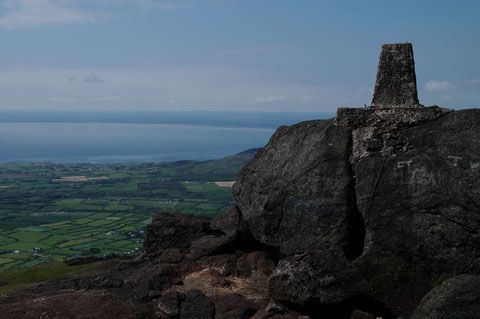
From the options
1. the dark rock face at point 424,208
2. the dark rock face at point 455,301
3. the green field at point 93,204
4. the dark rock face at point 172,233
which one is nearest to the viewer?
the dark rock face at point 455,301

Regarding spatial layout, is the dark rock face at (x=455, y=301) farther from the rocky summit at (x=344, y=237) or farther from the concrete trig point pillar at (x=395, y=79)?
the concrete trig point pillar at (x=395, y=79)

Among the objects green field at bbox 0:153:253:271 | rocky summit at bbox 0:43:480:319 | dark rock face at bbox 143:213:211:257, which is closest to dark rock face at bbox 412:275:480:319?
rocky summit at bbox 0:43:480:319

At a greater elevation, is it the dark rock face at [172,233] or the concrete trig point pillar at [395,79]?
the concrete trig point pillar at [395,79]

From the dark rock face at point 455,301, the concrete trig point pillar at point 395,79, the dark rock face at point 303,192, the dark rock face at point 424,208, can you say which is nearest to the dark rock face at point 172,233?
the dark rock face at point 303,192

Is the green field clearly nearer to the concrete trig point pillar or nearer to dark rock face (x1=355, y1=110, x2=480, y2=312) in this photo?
the concrete trig point pillar

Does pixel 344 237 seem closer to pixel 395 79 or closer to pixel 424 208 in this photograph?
pixel 424 208

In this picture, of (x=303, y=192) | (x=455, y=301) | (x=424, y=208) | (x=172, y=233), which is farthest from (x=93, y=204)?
(x=455, y=301)
